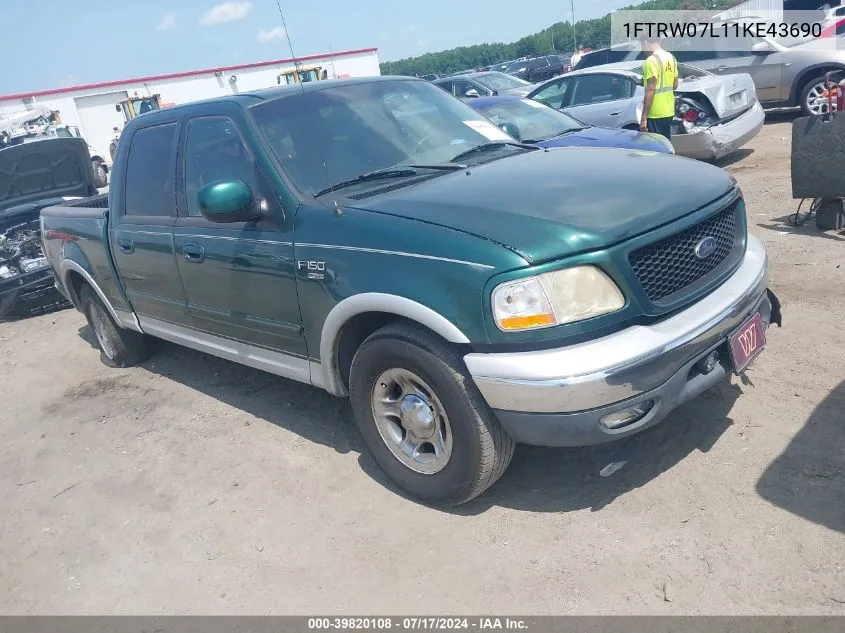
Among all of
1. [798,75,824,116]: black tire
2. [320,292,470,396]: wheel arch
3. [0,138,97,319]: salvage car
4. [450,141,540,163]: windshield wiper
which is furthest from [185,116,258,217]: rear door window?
[798,75,824,116]: black tire

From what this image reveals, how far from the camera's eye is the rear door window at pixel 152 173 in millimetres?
4320

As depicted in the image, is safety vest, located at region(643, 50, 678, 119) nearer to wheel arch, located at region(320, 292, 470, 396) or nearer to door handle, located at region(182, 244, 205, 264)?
door handle, located at region(182, 244, 205, 264)

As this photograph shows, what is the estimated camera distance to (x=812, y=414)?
3.40 m

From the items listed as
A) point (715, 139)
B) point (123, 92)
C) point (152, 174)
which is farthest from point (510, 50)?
point (152, 174)

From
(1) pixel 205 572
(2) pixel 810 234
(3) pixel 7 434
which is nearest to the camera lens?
(1) pixel 205 572

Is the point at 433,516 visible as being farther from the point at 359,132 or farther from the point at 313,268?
the point at 359,132

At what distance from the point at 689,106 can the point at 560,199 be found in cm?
703

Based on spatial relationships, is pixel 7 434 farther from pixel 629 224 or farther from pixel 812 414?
pixel 812 414

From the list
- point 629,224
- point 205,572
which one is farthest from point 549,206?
point 205,572

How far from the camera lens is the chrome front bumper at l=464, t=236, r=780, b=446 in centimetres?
258

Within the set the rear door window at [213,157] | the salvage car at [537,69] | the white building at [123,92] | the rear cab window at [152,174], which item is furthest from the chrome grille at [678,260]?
the white building at [123,92]

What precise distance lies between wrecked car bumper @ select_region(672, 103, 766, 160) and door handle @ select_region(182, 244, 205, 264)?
22.5 feet

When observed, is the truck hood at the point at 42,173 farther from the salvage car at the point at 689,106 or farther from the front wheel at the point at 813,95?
the front wheel at the point at 813,95

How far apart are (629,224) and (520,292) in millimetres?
538
